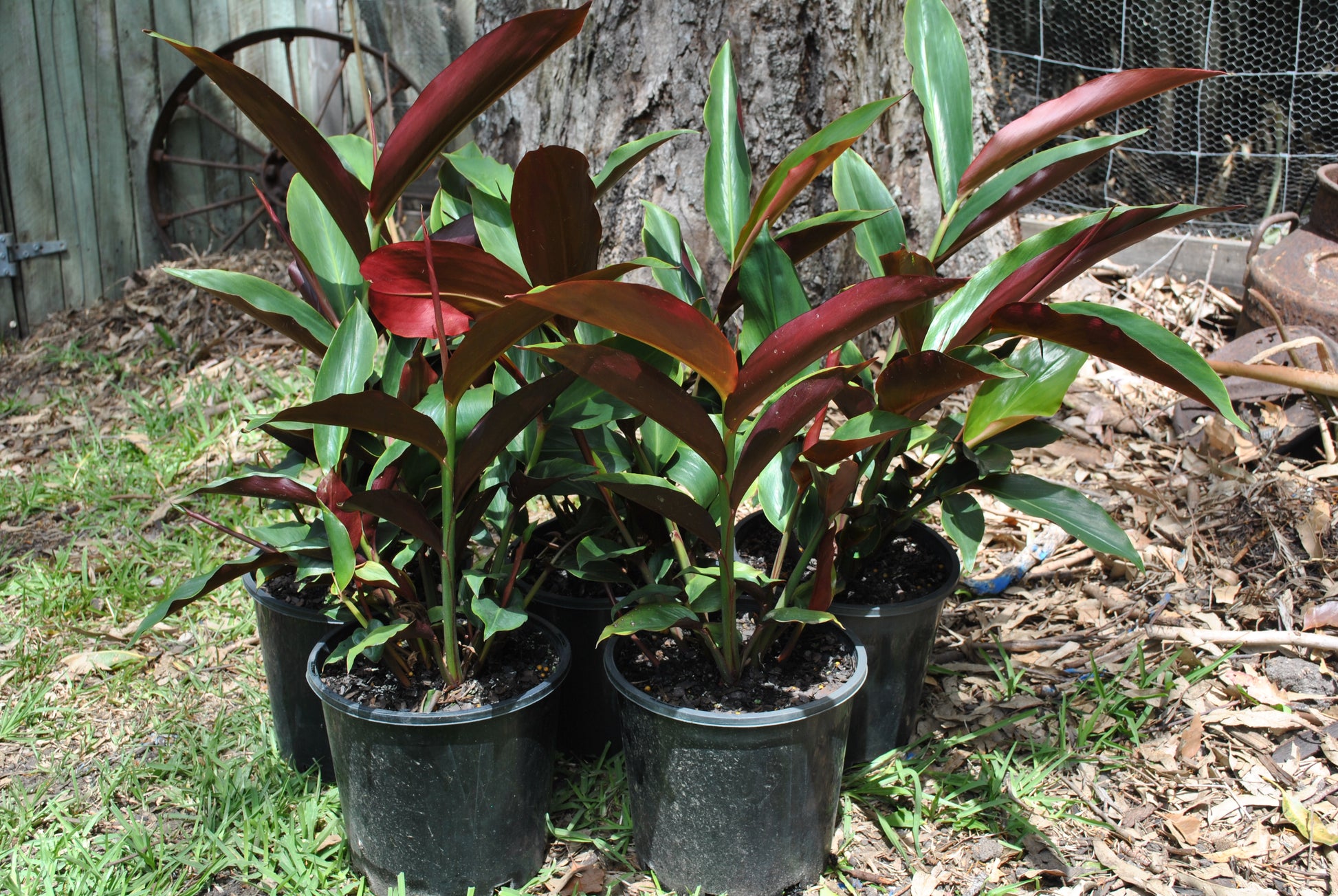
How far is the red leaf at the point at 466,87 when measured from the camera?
103 centimetres

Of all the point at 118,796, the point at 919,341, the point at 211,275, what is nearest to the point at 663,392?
the point at 919,341

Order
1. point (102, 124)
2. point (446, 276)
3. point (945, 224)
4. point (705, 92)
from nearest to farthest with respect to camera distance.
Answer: point (446, 276) → point (945, 224) → point (705, 92) → point (102, 124)

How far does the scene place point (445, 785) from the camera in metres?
1.35

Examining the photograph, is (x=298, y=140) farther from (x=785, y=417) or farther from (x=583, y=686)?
(x=583, y=686)

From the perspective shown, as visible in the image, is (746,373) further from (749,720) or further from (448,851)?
(448,851)

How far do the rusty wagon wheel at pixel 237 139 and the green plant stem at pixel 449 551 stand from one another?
10.2ft

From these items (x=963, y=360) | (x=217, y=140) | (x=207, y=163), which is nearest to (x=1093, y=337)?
(x=963, y=360)

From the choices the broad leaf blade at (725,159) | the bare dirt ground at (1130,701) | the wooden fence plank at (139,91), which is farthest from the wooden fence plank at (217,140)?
the broad leaf blade at (725,159)

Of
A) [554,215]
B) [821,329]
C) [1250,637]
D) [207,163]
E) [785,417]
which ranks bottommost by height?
[1250,637]

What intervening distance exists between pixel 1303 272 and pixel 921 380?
2342 mm

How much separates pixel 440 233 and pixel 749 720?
81 centimetres

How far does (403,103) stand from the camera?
4.38 m

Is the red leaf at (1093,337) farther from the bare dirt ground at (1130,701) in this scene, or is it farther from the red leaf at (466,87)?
the bare dirt ground at (1130,701)

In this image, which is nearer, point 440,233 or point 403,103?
point 440,233
